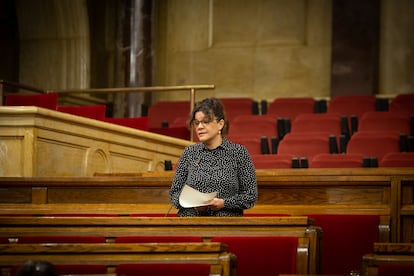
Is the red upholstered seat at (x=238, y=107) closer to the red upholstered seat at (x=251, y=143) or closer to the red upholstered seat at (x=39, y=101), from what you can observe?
the red upholstered seat at (x=251, y=143)

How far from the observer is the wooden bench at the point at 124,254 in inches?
53.0

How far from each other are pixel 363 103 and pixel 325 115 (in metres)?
0.40

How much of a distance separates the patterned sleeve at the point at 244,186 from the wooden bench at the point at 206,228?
0.16 meters

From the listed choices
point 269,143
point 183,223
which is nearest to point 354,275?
point 183,223

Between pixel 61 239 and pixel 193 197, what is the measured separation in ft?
0.89

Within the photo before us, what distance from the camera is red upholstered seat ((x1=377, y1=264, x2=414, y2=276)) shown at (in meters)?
1.29

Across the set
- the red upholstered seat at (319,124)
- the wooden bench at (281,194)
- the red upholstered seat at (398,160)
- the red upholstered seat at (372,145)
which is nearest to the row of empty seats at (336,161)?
the red upholstered seat at (398,160)

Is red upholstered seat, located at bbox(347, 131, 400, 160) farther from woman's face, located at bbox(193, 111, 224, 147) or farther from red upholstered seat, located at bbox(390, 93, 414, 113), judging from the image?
woman's face, located at bbox(193, 111, 224, 147)

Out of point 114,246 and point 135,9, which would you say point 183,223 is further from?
point 135,9

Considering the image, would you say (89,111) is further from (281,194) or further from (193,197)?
(193,197)

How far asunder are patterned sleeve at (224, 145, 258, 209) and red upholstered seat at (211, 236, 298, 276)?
0.67 ft

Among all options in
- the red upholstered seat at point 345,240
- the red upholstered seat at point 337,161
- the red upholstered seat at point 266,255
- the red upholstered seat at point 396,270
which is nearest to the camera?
the red upholstered seat at point 396,270

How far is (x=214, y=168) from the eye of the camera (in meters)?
1.83

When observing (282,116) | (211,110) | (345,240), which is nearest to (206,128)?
(211,110)
